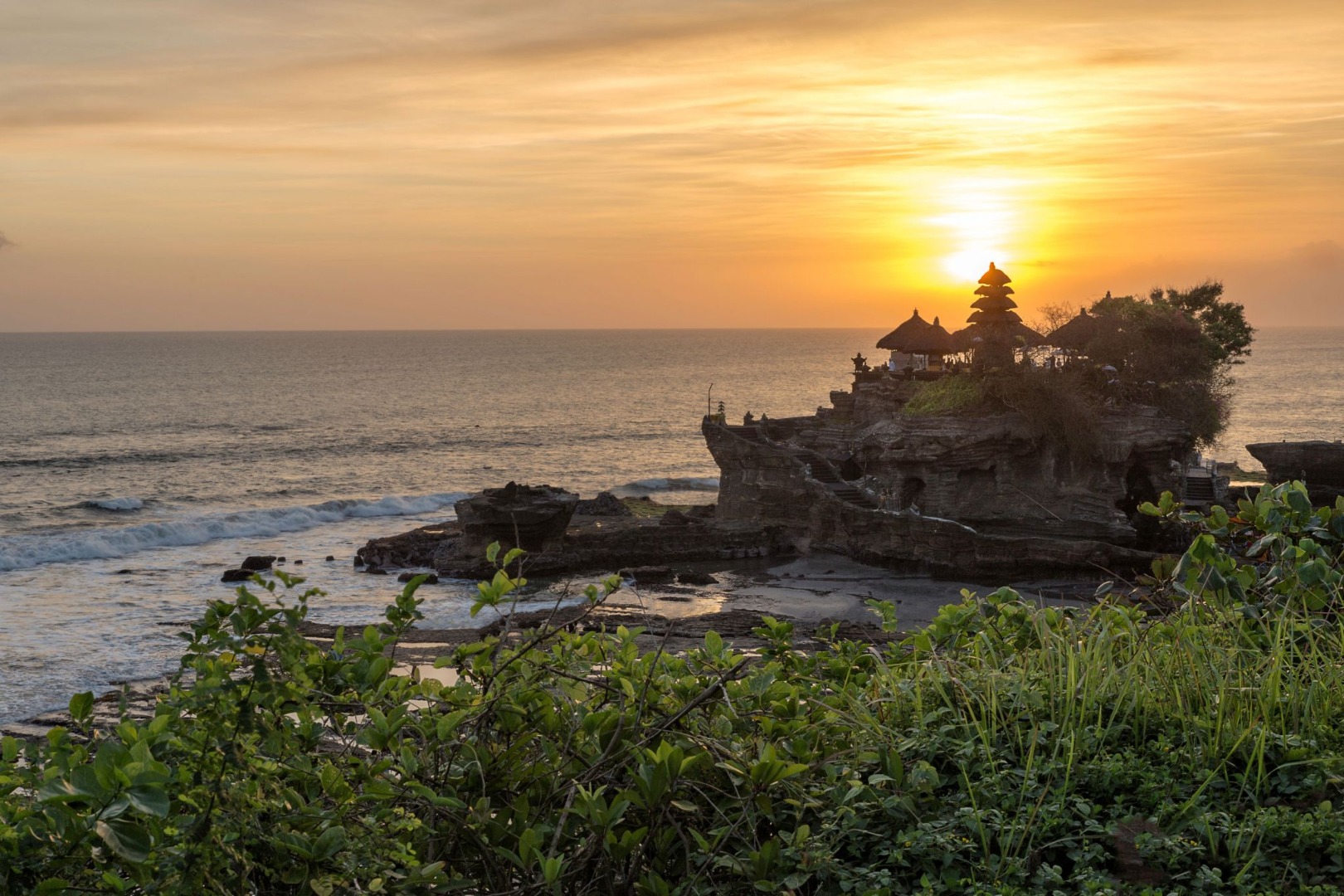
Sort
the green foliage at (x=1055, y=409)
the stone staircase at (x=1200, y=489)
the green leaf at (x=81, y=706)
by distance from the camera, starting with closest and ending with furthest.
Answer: the green leaf at (x=81, y=706) → the green foliage at (x=1055, y=409) → the stone staircase at (x=1200, y=489)

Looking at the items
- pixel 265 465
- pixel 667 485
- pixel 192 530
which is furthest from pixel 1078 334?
pixel 265 465

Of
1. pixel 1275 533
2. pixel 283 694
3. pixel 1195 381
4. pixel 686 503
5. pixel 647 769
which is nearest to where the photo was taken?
pixel 647 769

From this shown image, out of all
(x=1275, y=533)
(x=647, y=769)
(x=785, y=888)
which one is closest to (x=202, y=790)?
(x=647, y=769)

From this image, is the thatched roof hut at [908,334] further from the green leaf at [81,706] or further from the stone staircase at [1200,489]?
the green leaf at [81,706]

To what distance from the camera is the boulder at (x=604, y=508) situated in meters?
56.6

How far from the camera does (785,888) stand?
4543 mm

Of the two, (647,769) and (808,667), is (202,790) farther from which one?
(808,667)

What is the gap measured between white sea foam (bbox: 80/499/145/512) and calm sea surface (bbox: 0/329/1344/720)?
0.48 feet

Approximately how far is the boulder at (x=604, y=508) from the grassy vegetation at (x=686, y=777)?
50.6 m

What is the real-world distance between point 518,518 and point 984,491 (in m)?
17.7

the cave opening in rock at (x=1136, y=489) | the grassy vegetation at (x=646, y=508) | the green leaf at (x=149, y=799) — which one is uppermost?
the green leaf at (x=149, y=799)

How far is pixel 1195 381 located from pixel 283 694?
160ft

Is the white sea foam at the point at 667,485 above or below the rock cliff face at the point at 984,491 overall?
below

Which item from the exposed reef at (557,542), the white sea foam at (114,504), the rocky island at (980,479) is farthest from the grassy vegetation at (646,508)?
the white sea foam at (114,504)
